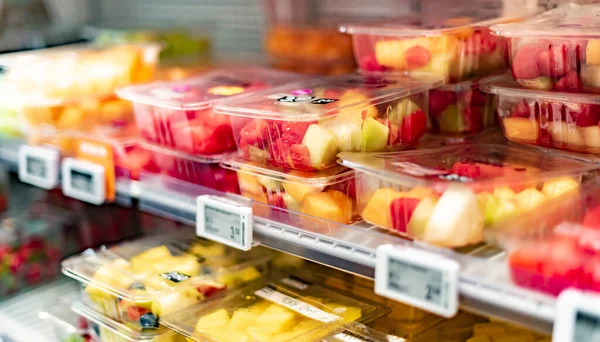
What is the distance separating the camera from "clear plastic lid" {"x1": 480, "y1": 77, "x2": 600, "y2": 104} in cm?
114

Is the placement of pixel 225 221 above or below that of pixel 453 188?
below

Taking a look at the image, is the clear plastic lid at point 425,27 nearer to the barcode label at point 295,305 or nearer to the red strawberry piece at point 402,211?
the red strawberry piece at point 402,211

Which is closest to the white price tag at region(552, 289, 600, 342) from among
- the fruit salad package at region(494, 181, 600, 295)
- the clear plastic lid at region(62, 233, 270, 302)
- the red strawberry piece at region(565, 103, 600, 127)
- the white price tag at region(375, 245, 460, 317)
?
the fruit salad package at region(494, 181, 600, 295)

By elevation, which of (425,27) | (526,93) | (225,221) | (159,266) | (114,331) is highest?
(425,27)

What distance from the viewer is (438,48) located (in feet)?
4.50

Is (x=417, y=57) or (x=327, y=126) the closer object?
(x=327, y=126)

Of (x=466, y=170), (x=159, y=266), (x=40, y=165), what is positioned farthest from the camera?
(x=40, y=165)

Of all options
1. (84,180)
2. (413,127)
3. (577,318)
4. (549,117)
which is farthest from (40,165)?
(577,318)

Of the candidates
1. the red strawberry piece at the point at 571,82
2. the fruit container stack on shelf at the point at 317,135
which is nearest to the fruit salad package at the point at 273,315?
the fruit container stack on shelf at the point at 317,135

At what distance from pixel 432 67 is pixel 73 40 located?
4.89 feet

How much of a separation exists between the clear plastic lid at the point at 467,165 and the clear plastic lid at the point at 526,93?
0.10 metres

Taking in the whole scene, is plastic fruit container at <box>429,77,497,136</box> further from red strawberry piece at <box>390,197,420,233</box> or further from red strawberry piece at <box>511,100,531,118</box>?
red strawberry piece at <box>390,197,420,233</box>

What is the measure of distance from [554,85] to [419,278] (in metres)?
0.47

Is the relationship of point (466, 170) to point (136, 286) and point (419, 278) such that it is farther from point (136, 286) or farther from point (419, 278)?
point (136, 286)
